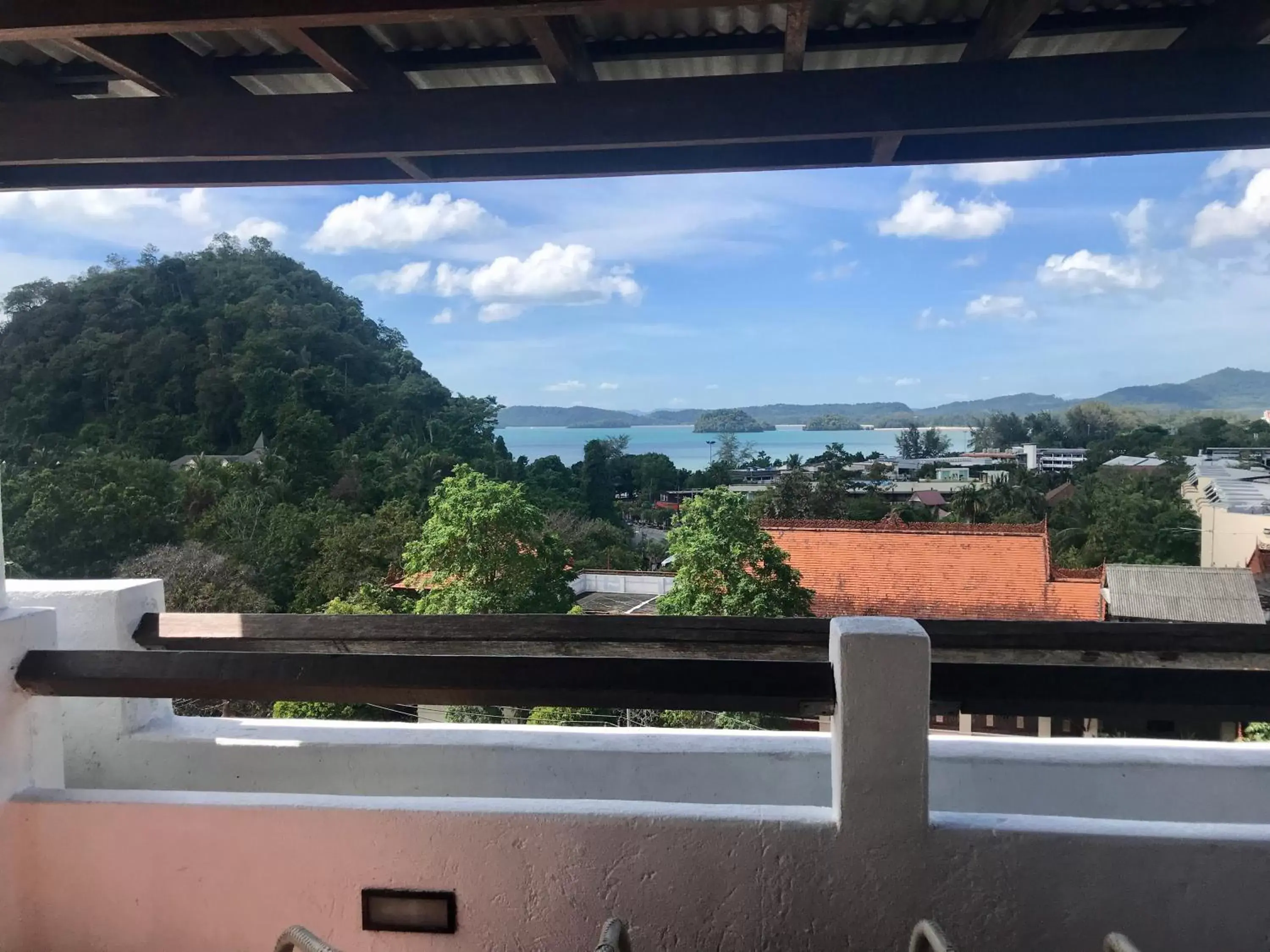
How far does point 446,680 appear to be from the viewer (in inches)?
47.8

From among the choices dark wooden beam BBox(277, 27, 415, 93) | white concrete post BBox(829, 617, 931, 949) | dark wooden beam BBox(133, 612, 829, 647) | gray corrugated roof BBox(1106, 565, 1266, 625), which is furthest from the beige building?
dark wooden beam BBox(277, 27, 415, 93)

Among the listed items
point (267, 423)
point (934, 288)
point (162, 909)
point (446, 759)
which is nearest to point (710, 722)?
point (446, 759)

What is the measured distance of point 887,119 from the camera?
1476 millimetres

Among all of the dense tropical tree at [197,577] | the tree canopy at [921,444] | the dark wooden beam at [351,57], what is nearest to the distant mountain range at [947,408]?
the tree canopy at [921,444]

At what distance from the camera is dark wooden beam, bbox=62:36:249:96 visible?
4.59ft

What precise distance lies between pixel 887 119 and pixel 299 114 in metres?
1.14

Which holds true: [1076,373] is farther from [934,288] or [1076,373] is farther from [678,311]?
[678,311]

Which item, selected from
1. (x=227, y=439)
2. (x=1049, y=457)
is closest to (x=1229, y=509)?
(x=1049, y=457)

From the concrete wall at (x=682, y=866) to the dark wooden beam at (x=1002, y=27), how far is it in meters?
0.98

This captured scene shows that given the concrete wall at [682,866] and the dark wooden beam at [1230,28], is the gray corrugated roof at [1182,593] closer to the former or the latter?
the dark wooden beam at [1230,28]

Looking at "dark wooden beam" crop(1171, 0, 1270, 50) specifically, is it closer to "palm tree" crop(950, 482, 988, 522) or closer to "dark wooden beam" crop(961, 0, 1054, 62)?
"dark wooden beam" crop(961, 0, 1054, 62)

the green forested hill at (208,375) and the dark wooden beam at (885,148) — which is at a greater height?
the green forested hill at (208,375)

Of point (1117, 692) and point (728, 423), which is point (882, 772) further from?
point (728, 423)

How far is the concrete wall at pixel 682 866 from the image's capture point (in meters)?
1.10
